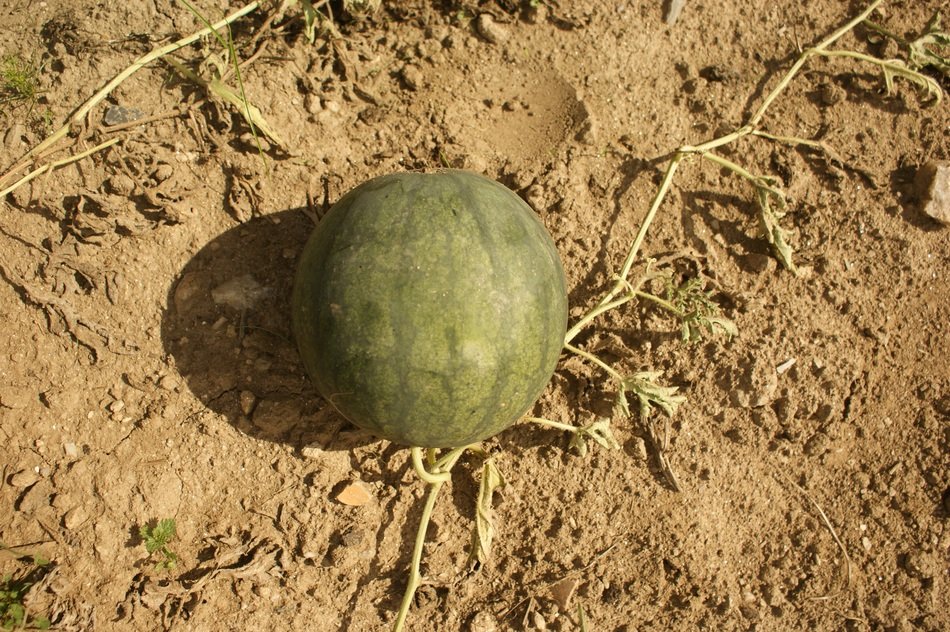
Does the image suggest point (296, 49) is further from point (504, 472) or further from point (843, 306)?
point (843, 306)

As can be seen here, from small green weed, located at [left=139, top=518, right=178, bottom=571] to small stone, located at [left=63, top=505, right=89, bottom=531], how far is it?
247mm

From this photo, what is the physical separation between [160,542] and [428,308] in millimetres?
1691

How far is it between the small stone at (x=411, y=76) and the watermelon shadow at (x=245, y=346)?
3.60ft

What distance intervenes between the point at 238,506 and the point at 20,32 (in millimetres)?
2493

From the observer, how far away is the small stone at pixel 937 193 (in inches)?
140

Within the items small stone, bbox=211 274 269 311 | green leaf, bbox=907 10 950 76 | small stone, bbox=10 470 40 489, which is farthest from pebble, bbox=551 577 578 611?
green leaf, bbox=907 10 950 76

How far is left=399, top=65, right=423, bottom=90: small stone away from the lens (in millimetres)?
3553

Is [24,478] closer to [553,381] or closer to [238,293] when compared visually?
[238,293]

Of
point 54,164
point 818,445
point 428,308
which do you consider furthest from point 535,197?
point 54,164

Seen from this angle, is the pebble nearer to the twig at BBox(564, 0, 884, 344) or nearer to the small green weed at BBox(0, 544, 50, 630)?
the twig at BBox(564, 0, 884, 344)

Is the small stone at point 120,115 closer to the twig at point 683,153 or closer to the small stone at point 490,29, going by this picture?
the small stone at point 490,29

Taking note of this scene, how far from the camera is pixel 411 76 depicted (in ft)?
11.7

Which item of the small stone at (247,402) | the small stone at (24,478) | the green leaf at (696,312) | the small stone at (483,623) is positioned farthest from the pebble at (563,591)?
the small stone at (24,478)

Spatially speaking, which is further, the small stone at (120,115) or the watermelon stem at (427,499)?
the small stone at (120,115)
